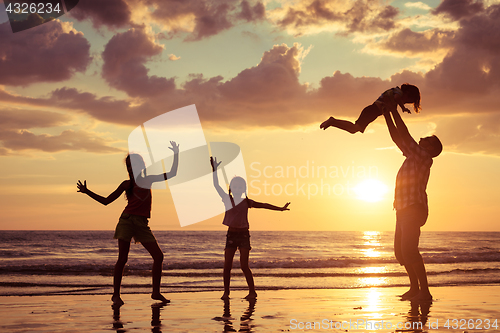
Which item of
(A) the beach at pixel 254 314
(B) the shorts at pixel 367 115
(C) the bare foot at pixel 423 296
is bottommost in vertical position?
(A) the beach at pixel 254 314

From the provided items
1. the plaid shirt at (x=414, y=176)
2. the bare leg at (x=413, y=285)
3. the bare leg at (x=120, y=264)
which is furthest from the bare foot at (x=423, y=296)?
the bare leg at (x=120, y=264)

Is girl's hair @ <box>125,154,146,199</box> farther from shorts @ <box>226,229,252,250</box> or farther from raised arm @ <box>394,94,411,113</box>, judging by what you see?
raised arm @ <box>394,94,411,113</box>

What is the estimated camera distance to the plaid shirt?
571 centimetres

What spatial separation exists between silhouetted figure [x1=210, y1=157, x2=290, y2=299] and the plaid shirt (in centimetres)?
202

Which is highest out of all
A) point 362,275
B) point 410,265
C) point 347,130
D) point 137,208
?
point 347,130

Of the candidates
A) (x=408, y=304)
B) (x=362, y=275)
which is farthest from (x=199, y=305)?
(x=362, y=275)

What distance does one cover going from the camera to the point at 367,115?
18.2ft

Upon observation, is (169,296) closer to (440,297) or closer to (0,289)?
(0,289)

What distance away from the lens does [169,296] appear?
7.85 meters

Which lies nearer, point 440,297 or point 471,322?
point 471,322

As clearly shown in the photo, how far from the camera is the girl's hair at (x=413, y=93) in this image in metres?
5.74

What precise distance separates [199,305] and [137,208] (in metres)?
1.73

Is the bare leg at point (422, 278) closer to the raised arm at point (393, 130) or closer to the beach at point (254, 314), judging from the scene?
the beach at point (254, 314)

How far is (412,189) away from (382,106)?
3.87 feet
